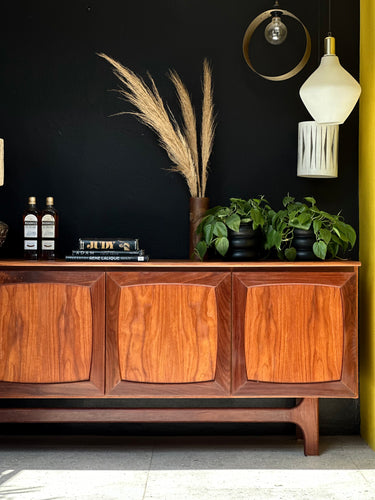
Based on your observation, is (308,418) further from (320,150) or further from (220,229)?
(320,150)

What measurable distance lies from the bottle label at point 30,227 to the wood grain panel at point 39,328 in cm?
34

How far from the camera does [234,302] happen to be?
8.95ft

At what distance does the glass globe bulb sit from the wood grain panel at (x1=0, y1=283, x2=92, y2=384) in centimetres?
160

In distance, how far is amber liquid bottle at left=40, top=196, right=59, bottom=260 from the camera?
296 centimetres

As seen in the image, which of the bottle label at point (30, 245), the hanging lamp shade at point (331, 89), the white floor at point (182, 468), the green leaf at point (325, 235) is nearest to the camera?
the white floor at point (182, 468)

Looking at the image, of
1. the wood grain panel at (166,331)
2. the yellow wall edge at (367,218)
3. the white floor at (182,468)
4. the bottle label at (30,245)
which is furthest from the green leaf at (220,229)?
the white floor at (182,468)

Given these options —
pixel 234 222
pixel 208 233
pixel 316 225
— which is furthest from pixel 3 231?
pixel 316 225

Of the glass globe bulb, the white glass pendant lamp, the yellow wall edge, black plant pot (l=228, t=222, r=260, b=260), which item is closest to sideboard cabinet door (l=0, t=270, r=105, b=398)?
black plant pot (l=228, t=222, r=260, b=260)

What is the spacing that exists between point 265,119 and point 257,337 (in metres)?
1.21

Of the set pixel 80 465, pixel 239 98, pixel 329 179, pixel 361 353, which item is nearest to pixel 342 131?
pixel 329 179

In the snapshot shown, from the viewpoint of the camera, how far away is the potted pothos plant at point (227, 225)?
111 inches

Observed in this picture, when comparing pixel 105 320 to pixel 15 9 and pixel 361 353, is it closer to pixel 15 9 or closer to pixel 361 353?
pixel 361 353

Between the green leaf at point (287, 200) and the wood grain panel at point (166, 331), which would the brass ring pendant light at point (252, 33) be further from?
the wood grain panel at point (166, 331)

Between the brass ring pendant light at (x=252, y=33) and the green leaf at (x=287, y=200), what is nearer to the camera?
the green leaf at (x=287, y=200)
